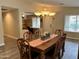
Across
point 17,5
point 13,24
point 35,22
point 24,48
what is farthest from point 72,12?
point 24,48

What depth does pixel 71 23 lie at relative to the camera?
8797 mm

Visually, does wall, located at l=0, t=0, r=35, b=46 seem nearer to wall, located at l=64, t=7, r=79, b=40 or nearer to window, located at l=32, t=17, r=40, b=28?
window, located at l=32, t=17, r=40, b=28

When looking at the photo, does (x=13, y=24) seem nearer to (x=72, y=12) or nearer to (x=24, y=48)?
(x=24, y=48)

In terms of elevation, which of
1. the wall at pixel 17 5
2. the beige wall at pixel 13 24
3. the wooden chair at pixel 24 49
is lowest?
the wooden chair at pixel 24 49

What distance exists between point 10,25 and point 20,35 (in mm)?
1378

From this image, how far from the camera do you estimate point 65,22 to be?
8.71 m

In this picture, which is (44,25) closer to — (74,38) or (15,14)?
(74,38)

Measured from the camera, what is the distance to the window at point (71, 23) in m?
8.57

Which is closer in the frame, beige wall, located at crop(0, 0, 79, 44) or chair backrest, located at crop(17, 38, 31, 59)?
chair backrest, located at crop(17, 38, 31, 59)

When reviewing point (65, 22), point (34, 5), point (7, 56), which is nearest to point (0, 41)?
point (7, 56)

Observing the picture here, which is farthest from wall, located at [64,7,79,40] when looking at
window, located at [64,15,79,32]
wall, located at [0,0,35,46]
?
wall, located at [0,0,35,46]

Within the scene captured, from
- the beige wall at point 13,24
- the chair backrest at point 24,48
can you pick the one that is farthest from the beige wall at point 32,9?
the chair backrest at point 24,48

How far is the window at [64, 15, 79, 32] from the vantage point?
28.1 ft

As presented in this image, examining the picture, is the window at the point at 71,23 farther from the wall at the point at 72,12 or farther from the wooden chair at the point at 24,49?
the wooden chair at the point at 24,49
